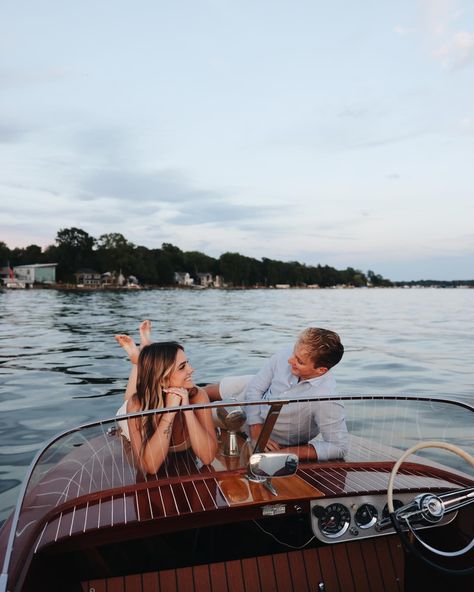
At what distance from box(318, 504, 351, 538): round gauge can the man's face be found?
1.15 metres

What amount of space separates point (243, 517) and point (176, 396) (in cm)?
Answer: 93

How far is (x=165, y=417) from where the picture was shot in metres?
2.61

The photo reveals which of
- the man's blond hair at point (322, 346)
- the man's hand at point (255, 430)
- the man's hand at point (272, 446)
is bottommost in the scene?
the man's hand at point (272, 446)

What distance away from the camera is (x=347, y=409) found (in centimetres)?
292

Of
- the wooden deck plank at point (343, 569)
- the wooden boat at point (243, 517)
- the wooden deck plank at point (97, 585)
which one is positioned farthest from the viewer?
the wooden deck plank at point (343, 569)

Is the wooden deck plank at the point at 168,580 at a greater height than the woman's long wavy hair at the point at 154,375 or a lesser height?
lesser

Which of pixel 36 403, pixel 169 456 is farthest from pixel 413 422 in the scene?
pixel 36 403

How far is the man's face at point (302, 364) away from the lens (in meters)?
3.54

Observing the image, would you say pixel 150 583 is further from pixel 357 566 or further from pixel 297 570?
pixel 357 566

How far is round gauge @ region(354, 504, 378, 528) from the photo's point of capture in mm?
2594

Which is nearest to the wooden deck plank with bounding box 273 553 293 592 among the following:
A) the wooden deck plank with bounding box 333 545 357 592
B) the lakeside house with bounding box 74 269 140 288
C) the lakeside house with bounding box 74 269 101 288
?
the wooden deck plank with bounding box 333 545 357 592

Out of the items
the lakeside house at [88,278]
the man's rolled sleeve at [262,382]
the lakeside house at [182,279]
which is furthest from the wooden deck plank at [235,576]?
the lakeside house at [182,279]

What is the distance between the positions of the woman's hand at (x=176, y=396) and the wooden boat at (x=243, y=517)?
0.39 metres

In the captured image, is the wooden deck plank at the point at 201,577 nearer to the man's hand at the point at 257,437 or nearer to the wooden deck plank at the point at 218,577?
the wooden deck plank at the point at 218,577
